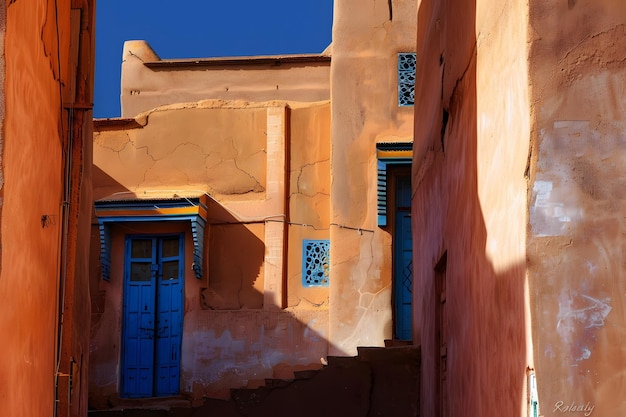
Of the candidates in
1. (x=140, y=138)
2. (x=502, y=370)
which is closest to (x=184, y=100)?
(x=140, y=138)

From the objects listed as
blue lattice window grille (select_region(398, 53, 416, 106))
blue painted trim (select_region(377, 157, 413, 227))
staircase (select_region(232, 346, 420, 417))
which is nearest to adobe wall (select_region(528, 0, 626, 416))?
staircase (select_region(232, 346, 420, 417))

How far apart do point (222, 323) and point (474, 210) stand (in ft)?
25.0

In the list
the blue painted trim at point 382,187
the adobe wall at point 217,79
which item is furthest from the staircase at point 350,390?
the adobe wall at point 217,79

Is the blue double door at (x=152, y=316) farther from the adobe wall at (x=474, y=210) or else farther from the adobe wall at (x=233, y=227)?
the adobe wall at (x=474, y=210)

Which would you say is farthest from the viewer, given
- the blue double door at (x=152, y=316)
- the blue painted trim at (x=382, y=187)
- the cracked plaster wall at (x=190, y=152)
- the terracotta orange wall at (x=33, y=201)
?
the cracked plaster wall at (x=190, y=152)

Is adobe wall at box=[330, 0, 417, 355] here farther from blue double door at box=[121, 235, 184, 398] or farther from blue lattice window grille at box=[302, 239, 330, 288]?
blue double door at box=[121, 235, 184, 398]

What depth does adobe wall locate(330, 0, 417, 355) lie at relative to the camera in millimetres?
13336

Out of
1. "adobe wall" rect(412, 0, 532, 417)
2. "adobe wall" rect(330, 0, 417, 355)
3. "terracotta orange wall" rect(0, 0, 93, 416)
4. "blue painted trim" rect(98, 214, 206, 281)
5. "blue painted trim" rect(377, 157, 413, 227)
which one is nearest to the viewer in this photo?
"adobe wall" rect(412, 0, 532, 417)

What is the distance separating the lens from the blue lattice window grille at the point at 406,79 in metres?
13.9

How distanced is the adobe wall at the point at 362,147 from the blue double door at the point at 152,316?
90.4 inches

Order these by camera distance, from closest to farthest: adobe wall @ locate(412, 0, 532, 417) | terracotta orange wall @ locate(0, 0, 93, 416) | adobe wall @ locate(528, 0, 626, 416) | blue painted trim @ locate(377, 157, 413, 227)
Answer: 1. adobe wall @ locate(528, 0, 626, 416)
2. adobe wall @ locate(412, 0, 532, 417)
3. terracotta orange wall @ locate(0, 0, 93, 416)
4. blue painted trim @ locate(377, 157, 413, 227)

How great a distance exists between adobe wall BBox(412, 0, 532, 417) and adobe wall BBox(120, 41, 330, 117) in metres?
4.89

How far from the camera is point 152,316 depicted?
14.5m

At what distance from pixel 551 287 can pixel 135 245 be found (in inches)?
405
